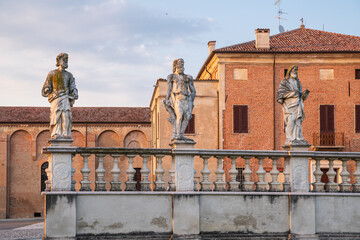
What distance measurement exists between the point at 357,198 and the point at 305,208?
1.26 m

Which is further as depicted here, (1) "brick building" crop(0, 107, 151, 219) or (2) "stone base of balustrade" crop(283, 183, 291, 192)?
(1) "brick building" crop(0, 107, 151, 219)

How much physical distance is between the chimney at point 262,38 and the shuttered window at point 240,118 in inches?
163

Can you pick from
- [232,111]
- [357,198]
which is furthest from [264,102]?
[357,198]

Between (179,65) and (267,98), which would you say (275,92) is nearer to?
(267,98)

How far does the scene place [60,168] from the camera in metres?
10.4

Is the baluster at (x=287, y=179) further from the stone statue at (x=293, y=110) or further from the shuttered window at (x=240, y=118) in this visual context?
the shuttered window at (x=240, y=118)

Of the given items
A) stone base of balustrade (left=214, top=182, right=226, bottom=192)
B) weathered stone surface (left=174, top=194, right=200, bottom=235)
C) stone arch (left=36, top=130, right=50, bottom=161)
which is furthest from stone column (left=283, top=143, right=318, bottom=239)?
stone arch (left=36, top=130, right=50, bottom=161)

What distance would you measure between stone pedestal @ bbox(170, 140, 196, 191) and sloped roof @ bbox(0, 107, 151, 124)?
3080cm

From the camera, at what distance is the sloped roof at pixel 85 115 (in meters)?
41.0

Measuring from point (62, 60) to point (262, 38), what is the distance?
24096 millimetres

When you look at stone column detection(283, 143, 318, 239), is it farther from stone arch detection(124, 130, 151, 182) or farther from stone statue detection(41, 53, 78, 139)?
stone arch detection(124, 130, 151, 182)

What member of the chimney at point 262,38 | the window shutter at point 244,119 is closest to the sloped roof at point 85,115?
the window shutter at point 244,119

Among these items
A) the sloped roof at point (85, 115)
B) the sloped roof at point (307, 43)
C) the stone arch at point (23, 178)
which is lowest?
the stone arch at point (23, 178)

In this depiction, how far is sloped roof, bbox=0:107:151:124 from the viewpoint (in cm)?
4097
